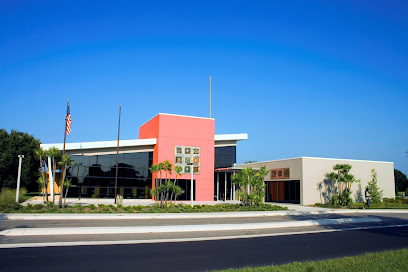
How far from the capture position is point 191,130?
37.9 m

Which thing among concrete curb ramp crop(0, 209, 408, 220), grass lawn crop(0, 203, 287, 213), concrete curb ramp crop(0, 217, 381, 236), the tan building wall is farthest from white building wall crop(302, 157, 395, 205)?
concrete curb ramp crop(0, 217, 381, 236)

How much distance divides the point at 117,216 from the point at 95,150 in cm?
1685

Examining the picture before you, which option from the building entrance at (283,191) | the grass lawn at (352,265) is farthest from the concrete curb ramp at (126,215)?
the grass lawn at (352,265)

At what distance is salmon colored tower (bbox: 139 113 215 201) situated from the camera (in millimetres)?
36469

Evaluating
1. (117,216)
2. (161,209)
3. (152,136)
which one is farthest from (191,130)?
(117,216)

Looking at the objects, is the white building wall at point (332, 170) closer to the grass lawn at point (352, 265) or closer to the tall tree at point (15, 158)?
the grass lawn at point (352, 265)

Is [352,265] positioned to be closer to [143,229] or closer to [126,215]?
[143,229]

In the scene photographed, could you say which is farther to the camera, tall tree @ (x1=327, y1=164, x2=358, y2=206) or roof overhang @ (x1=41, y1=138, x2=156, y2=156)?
roof overhang @ (x1=41, y1=138, x2=156, y2=156)

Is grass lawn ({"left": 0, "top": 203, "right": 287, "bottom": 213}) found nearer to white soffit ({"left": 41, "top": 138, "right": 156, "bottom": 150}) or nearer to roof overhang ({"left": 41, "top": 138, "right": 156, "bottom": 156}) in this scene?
white soffit ({"left": 41, "top": 138, "right": 156, "bottom": 150})

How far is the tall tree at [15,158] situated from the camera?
42.0 m

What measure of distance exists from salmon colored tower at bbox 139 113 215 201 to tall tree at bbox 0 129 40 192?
16.8 m

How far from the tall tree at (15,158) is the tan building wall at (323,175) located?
1199 inches

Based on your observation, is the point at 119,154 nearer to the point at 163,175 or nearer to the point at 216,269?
the point at 163,175

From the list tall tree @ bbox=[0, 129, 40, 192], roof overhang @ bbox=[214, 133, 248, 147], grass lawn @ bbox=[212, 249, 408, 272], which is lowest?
grass lawn @ bbox=[212, 249, 408, 272]
